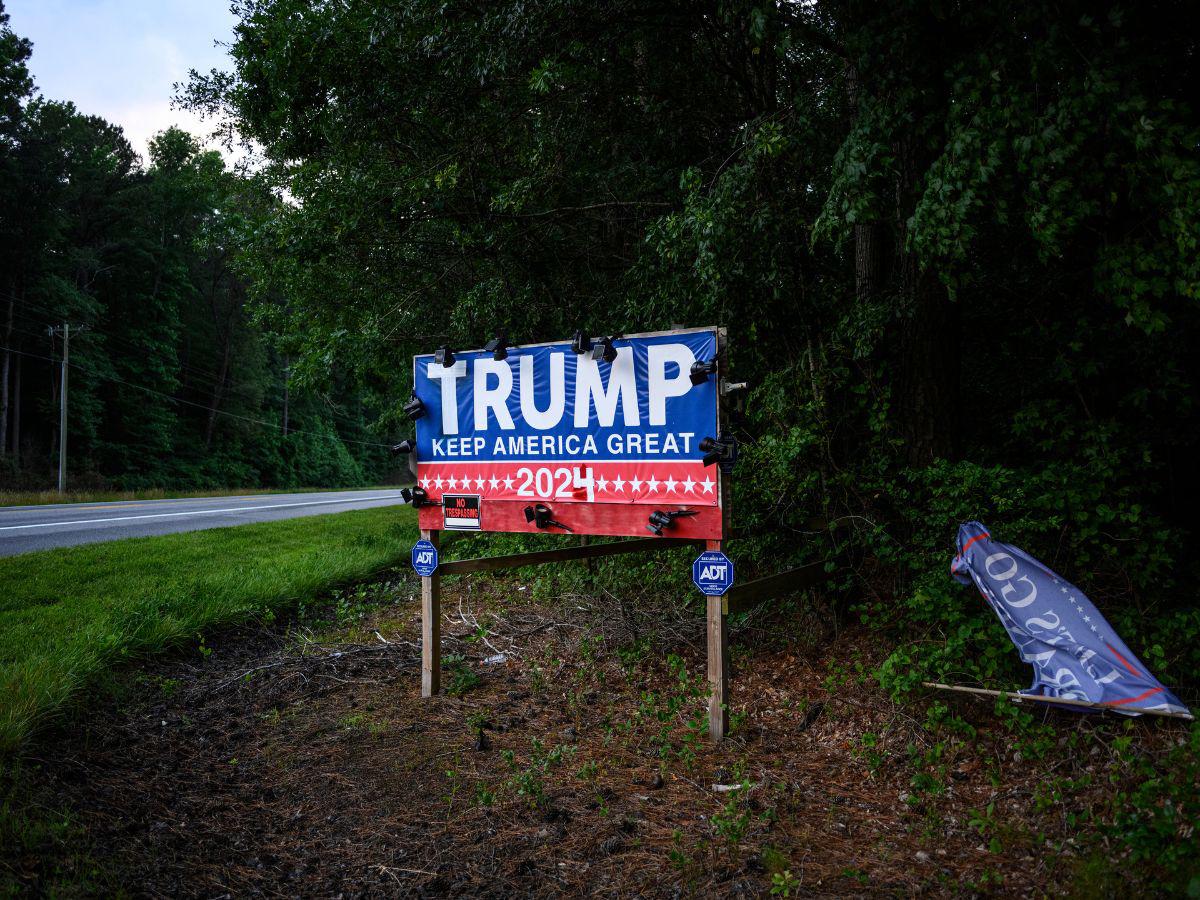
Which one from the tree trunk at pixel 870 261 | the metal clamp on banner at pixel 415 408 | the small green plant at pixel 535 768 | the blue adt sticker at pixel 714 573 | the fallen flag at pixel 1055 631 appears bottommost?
the small green plant at pixel 535 768

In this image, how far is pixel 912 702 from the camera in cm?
418

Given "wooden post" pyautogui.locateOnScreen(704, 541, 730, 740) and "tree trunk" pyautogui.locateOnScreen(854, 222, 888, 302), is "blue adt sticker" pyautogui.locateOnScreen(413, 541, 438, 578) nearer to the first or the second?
"wooden post" pyautogui.locateOnScreen(704, 541, 730, 740)

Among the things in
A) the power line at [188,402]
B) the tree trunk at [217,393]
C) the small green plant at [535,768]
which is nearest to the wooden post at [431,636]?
the small green plant at [535,768]

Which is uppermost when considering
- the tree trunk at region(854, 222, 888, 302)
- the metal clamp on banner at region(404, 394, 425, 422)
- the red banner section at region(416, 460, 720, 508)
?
the tree trunk at region(854, 222, 888, 302)

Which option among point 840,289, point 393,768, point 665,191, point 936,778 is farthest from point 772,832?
point 665,191

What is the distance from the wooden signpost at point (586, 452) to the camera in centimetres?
417

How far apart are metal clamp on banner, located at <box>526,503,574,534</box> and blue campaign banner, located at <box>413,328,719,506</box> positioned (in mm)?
92

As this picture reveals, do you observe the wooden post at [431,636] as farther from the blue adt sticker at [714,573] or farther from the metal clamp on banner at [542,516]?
the blue adt sticker at [714,573]

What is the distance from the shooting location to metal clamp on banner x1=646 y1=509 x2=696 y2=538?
4230mm

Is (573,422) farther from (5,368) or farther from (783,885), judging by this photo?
(5,368)

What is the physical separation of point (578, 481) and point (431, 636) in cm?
168

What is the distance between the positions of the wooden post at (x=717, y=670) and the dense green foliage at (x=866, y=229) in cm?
103

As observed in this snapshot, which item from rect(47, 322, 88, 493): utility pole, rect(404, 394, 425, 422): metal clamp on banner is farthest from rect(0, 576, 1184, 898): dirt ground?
rect(47, 322, 88, 493): utility pole

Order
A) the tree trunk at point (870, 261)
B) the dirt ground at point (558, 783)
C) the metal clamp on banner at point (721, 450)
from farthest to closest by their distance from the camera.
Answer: the tree trunk at point (870, 261) < the metal clamp on banner at point (721, 450) < the dirt ground at point (558, 783)
